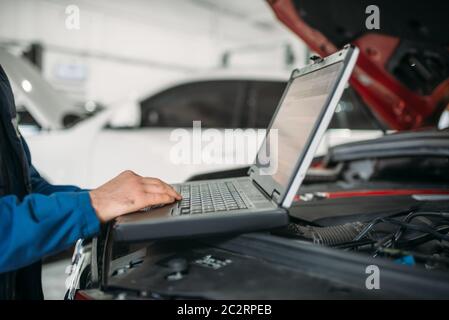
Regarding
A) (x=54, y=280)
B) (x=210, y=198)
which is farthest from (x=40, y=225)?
(x=54, y=280)

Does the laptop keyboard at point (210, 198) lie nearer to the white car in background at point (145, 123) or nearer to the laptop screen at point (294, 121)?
the laptop screen at point (294, 121)

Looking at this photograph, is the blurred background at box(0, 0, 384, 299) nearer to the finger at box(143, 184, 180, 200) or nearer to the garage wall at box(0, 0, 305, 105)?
the garage wall at box(0, 0, 305, 105)

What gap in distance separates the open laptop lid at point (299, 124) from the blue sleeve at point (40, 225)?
358 mm

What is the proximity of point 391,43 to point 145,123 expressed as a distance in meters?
2.10

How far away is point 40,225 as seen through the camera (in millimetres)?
714

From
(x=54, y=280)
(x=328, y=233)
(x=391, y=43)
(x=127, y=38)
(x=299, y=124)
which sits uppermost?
(x=127, y=38)

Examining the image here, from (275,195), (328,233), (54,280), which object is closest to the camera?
(275,195)

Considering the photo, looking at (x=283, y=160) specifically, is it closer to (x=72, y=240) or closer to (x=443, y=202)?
(x=72, y=240)

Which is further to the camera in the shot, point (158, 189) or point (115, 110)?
point (115, 110)

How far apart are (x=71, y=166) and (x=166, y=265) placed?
8.02 feet

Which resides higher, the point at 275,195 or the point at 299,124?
the point at 299,124

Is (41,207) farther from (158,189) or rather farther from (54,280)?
(54,280)

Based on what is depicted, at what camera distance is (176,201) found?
94 cm

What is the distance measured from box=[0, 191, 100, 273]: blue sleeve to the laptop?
A: 68 mm
